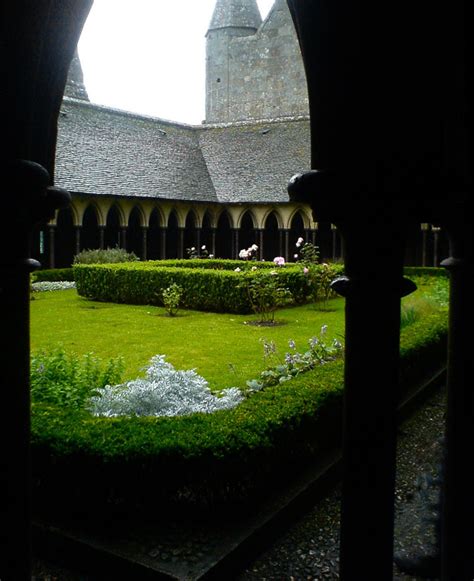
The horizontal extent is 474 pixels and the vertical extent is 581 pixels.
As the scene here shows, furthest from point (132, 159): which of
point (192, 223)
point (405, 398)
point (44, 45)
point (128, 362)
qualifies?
point (44, 45)

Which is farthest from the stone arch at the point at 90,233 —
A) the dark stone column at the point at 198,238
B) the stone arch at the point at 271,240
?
the stone arch at the point at 271,240

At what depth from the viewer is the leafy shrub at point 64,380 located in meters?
5.32

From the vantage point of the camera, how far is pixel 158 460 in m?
3.70

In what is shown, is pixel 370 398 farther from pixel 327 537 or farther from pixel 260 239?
pixel 260 239

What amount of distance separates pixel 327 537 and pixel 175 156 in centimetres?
2476

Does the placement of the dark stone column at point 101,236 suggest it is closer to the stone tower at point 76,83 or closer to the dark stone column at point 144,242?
the dark stone column at point 144,242

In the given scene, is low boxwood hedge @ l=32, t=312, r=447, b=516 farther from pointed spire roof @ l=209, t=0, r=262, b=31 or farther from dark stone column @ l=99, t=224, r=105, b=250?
pointed spire roof @ l=209, t=0, r=262, b=31

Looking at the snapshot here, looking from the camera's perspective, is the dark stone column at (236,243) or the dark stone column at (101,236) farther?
the dark stone column at (236,243)

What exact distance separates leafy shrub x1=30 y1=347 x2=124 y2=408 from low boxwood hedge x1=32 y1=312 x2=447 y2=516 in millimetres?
859

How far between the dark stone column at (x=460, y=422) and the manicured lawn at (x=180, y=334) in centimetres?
517

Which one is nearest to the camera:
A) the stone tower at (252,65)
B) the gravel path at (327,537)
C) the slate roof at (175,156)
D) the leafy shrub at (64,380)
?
the gravel path at (327,537)

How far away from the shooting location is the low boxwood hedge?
12.2 ft

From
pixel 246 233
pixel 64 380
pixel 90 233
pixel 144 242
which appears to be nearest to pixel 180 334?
pixel 64 380

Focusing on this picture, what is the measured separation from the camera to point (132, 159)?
24797 mm
